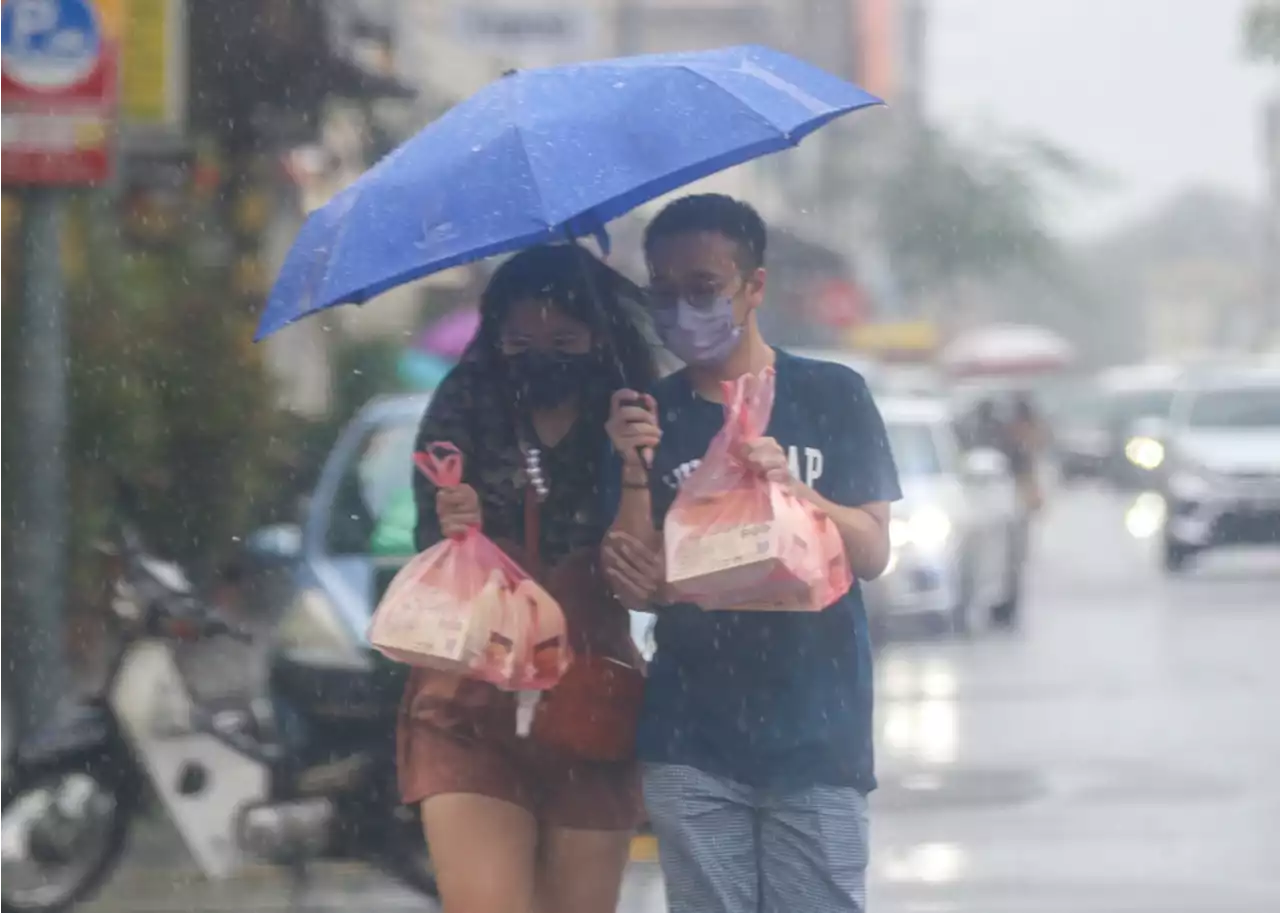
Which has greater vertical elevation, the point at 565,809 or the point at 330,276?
the point at 330,276

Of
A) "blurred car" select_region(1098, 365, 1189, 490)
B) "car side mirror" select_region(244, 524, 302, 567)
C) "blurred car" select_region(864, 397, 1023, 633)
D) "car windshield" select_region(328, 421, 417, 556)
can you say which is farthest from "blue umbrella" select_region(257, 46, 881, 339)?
"blurred car" select_region(1098, 365, 1189, 490)

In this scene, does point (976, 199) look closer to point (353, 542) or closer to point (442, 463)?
point (353, 542)

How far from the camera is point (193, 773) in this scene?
7891 millimetres

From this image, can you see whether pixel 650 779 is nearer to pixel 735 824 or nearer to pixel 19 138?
pixel 735 824

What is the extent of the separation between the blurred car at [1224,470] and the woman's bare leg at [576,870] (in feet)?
62.8

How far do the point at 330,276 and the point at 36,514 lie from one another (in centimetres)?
514

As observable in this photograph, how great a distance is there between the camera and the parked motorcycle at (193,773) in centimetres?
746

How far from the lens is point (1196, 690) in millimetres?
13586

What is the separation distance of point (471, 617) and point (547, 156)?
30.2 inches

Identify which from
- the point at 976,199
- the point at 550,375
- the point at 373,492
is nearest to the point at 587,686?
the point at 550,375

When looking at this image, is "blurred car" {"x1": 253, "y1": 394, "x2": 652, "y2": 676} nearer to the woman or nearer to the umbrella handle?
the woman

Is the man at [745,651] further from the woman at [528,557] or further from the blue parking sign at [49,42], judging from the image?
the blue parking sign at [49,42]

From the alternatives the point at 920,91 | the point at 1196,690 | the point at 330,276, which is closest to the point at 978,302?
the point at 920,91

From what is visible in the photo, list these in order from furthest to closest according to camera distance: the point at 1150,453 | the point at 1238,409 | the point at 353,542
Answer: the point at 1150,453
the point at 1238,409
the point at 353,542
